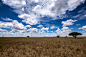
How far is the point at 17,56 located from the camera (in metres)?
6.11

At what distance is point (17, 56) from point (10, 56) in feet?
3.45

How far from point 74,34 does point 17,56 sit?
5249 centimetres

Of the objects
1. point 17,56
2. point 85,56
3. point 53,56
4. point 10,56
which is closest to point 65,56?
point 53,56

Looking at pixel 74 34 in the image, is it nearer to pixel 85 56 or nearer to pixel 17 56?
pixel 85 56

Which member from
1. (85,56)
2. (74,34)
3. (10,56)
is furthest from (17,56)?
(74,34)

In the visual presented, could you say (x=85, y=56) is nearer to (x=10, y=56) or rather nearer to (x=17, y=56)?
(x=17, y=56)

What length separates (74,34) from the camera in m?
47.2

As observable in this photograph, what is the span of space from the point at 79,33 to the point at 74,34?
13.4 feet

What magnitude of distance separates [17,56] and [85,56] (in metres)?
8.32

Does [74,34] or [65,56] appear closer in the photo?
[65,56]

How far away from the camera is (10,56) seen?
636 centimetres

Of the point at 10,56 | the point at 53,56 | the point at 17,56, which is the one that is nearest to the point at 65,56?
the point at 53,56

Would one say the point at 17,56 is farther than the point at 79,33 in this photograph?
No

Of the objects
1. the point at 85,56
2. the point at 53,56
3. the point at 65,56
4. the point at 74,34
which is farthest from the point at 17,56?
the point at 74,34
